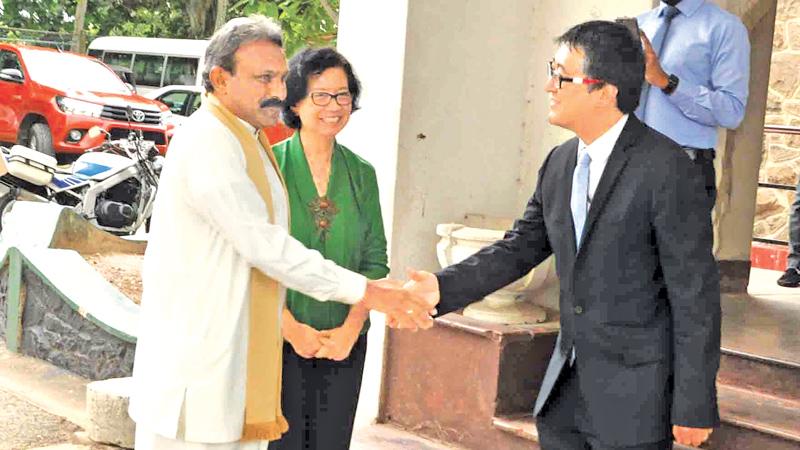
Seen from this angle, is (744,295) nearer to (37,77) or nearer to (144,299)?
(144,299)

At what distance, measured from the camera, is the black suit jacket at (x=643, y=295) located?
270 centimetres

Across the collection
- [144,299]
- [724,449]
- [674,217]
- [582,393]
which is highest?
[674,217]

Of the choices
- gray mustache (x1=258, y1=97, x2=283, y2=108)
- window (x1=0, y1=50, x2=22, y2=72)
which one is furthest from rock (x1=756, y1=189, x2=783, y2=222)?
window (x1=0, y1=50, x2=22, y2=72)

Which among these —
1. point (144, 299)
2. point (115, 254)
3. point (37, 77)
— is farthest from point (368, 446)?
point (37, 77)

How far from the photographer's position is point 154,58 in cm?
1838

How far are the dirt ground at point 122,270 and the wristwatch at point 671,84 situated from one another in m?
4.49

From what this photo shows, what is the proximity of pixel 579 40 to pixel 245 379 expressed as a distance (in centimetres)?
120

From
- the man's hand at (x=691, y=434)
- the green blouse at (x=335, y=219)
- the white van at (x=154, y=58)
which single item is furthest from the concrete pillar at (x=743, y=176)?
the white van at (x=154, y=58)

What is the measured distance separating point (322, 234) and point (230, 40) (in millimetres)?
736

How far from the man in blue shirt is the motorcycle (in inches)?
252

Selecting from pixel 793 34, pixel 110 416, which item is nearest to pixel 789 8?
pixel 793 34

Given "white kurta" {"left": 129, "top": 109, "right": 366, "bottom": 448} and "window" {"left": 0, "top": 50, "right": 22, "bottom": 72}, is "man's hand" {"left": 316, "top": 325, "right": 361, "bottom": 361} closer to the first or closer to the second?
"white kurta" {"left": 129, "top": 109, "right": 366, "bottom": 448}

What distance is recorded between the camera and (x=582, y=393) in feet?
9.47

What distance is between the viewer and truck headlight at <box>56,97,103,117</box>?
44.7ft
